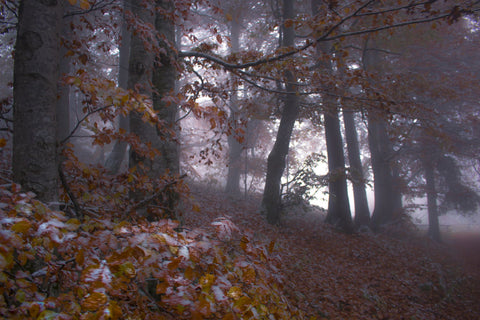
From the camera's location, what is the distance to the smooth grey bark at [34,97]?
2.70 meters

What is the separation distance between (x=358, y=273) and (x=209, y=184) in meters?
9.79

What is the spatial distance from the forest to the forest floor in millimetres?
59

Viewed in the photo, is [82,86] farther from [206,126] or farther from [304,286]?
[206,126]

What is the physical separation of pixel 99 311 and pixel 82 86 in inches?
70.0

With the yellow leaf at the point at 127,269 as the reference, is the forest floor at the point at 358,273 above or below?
below

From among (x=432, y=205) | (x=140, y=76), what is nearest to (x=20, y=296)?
(x=140, y=76)

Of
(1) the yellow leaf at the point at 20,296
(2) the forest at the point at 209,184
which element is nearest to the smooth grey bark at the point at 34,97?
(2) the forest at the point at 209,184

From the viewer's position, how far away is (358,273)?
8352 mm

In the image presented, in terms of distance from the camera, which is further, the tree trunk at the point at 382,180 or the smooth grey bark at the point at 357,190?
the tree trunk at the point at 382,180

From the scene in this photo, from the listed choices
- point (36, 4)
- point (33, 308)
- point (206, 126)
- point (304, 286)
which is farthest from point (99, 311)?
point (206, 126)

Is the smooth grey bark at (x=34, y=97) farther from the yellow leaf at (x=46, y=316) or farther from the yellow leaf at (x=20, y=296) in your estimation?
the yellow leaf at (x=46, y=316)

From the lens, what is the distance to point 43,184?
9.12 ft

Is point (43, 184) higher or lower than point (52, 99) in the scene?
lower

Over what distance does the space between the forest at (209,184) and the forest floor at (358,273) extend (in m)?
0.06
